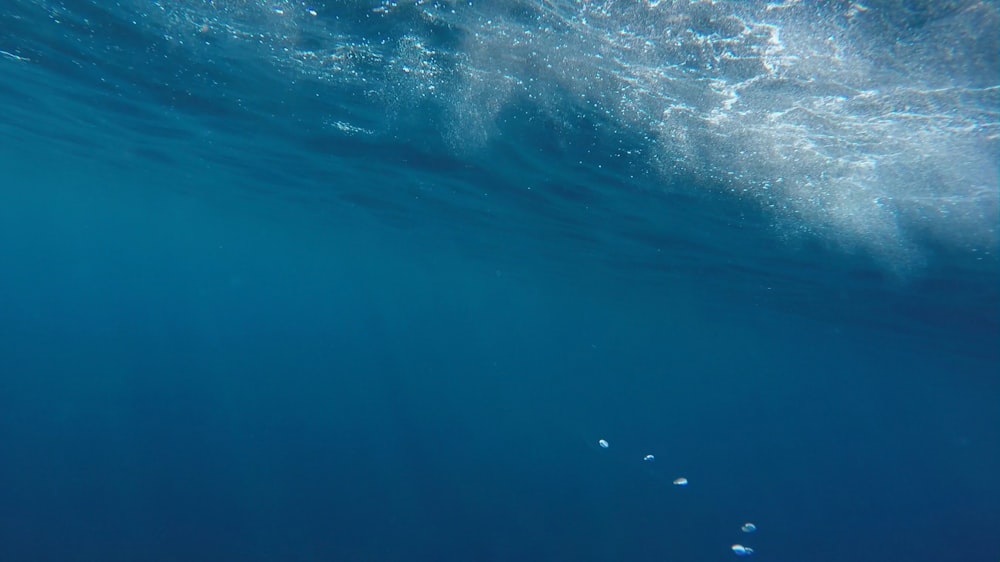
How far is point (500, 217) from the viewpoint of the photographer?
23.4 m

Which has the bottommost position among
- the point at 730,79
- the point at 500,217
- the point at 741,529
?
the point at 741,529

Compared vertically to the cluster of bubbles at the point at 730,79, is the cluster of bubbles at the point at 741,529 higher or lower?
lower

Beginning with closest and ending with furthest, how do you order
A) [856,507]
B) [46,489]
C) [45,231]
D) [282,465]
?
[46,489]
[282,465]
[856,507]
[45,231]

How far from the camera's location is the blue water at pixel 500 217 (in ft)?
26.4

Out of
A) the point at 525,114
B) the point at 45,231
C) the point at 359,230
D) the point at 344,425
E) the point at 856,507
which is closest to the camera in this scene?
the point at 525,114

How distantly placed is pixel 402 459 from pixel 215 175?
655 inches

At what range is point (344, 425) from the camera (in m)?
25.2

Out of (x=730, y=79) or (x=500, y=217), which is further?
(x=500, y=217)

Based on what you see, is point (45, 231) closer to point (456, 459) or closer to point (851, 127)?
point (456, 459)

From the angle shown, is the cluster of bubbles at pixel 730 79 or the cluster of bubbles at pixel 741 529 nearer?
the cluster of bubbles at pixel 730 79

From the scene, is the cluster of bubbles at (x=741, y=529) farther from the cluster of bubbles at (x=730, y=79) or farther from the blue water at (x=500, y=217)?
the cluster of bubbles at (x=730, y=79)

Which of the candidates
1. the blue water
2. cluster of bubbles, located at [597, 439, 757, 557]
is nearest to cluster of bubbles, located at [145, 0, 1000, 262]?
the blue water

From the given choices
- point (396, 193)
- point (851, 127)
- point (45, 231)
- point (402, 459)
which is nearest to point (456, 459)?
point (402, 459)

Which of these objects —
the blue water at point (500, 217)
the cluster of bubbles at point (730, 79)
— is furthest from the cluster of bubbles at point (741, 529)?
the cluster of bubbles at point (730, 79)
